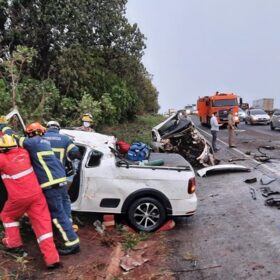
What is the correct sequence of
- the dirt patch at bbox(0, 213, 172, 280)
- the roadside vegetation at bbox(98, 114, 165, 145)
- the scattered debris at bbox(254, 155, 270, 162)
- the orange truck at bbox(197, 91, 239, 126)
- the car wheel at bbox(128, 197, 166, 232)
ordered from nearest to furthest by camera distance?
the dirt patch at bbox(0, 213, 172, 280)
the car wheel at bbox(128, 197, 166, 232)
the scattered debris at bbox(254, 155, 270, 162)
the roadside vegetation at bbox(98, 114, 165, 145)
the orange truck at bbox(197, 91, 239, 126)

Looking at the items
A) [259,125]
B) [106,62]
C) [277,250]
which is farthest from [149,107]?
[277,250]

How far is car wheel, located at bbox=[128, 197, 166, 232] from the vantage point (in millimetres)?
7703

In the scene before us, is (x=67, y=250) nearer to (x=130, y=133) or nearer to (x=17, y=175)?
(x=17, y=175)

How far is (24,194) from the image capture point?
5.96m

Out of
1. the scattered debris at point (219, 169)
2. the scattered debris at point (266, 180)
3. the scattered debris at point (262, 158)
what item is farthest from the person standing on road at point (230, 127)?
the scattered debris at point (266, 180)

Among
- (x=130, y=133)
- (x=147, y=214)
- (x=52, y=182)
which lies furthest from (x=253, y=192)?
(x=130, y=133)

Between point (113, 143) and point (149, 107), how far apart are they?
4430cm

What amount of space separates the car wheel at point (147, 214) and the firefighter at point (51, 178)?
1.38m

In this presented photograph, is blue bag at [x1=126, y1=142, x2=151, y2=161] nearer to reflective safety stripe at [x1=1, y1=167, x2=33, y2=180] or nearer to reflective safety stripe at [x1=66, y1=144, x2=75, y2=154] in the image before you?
reflective safety stripe at [x1=66, y1=144, x2=75, y2=154]

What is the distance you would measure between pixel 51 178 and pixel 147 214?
6.89 feet

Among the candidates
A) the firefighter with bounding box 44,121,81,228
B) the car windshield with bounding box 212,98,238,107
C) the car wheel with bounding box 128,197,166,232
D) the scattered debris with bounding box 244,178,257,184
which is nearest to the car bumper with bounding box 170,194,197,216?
the car wheel with bounding box 128,197,166,232

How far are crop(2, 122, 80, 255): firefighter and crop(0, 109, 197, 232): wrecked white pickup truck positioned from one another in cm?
100

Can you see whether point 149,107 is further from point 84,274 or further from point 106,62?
point 84,274

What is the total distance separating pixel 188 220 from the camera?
8547 mm
